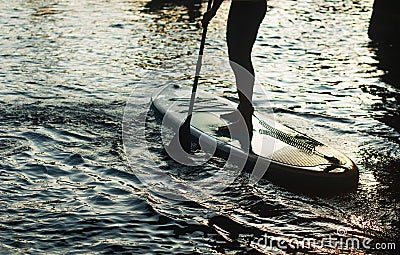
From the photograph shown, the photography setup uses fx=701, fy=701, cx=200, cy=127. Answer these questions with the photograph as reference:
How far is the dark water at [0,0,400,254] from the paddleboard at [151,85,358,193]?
0.13 m

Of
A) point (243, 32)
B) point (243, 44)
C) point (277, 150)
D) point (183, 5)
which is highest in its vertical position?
point (243, 32)

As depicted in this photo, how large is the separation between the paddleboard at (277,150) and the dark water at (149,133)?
13 cm

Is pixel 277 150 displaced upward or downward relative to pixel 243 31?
downward

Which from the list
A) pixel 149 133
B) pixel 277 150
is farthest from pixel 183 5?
pixel 277 150

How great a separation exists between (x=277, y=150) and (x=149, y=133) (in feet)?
5.07

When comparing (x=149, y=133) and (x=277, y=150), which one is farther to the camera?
(x=149, y=133)

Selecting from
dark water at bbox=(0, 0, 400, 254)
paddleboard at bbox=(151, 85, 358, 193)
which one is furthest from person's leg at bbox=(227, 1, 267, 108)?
dark water at bbox=(0, 0, 400, 254)

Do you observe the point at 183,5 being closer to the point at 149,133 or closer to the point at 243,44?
the point at 149,133

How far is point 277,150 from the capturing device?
6.05 m

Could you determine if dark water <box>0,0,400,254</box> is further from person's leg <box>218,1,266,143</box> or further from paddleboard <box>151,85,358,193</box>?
person's leg <box>218,1,266,143</box>

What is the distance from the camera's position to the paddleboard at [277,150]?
555 cm

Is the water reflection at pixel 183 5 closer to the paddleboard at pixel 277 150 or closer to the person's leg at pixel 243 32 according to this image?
the paddleboard at pixel 277 150

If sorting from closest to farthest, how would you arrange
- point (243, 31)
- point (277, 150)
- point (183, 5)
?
point (277, 150), point (243, 31), point (183, 5)

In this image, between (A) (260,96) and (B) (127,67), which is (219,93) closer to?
(A) (260,96)
